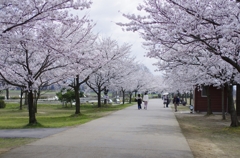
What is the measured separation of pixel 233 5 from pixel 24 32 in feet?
19.5

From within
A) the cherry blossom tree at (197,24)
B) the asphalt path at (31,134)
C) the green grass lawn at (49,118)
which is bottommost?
the green grass lawn at (49,118)

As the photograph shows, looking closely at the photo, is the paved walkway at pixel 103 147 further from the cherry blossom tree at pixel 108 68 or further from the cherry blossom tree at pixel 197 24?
the cherry blossom tree at pixel 108 68

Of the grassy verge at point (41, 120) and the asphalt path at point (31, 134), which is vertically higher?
the asphalt path at point (31, 134)

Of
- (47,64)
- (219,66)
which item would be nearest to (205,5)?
(219,66)

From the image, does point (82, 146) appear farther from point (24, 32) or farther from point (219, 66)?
point (219, 66)

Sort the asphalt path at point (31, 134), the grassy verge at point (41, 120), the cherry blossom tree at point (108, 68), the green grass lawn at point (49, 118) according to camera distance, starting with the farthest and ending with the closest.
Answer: the cherry blossom tree at point (108, 68), the green grass lawn at point (49, 118), the asphalt path at point (31, 134), the grassy verge at point (41, 120)

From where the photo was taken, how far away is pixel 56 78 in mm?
19141

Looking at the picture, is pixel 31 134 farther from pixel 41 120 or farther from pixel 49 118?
pixel 49 118

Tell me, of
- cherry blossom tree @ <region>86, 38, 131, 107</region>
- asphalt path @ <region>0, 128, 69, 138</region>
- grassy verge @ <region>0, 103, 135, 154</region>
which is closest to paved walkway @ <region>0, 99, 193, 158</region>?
asphalt path @ <region>0, 128, 69, 138</region>

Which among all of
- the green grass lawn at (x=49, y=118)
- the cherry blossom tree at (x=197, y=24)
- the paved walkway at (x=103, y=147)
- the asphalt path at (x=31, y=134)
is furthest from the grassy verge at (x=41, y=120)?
the cherry blossom tree at (x=197, y=24)

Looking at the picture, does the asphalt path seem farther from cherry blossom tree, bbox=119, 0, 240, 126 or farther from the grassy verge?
cherry blossom tree, bbox=119, 0, 240, 126

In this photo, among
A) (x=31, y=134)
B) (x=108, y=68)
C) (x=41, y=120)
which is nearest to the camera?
(x=31, y=134)

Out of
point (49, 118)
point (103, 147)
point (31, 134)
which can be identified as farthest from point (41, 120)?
point (103, 147)

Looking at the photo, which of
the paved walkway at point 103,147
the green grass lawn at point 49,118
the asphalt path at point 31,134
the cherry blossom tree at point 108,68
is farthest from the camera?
the cherry blossom tree at point 108,68
